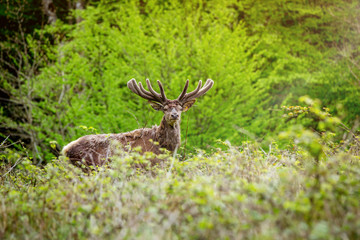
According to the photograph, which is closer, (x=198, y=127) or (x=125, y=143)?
(x=125, y=143)

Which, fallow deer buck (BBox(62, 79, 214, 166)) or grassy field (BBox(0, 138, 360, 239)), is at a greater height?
grassy field (BBox(0, 138, 360, 239))

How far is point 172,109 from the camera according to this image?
17.3 ft

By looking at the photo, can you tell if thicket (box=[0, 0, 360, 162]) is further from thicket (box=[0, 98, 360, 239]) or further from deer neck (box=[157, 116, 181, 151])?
thicket (box=[0, 98, 360, 239])

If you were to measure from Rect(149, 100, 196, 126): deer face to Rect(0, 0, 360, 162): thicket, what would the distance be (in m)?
1.69

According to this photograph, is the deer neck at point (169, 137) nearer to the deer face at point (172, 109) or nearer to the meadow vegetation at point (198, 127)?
the deer face at point (172, 109)

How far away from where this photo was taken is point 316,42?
1373cm

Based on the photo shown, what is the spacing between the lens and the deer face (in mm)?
5086

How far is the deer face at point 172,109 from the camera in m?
5.09

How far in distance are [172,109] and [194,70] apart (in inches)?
159

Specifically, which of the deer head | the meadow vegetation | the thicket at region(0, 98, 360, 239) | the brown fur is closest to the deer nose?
the deer head

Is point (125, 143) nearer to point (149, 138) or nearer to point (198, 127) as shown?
point (149, 138)

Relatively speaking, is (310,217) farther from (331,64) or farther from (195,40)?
(331,64)

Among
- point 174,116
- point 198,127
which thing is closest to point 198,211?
point 174,116

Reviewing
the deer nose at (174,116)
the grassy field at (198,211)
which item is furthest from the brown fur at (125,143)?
the grassy field at (198,211)
